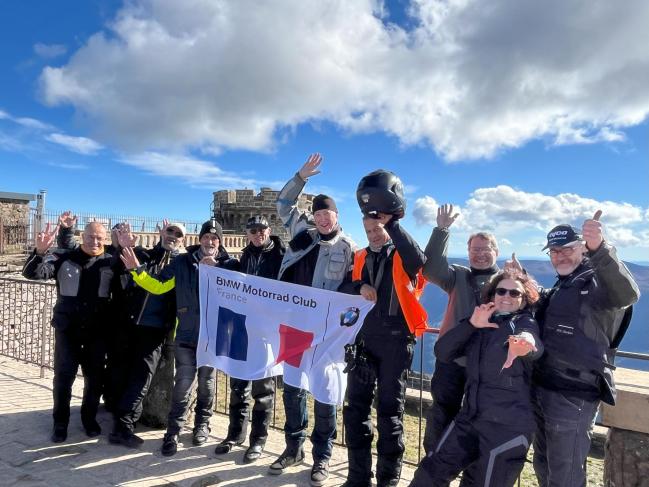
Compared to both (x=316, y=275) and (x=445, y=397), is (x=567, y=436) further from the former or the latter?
(x=316, y=275)

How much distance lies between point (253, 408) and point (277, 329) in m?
0.85

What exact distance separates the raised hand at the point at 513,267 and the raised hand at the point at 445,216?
1.66 ft

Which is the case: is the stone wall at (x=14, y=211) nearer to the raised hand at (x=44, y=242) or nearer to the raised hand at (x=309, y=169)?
the raised hand at (x=44, y=242)

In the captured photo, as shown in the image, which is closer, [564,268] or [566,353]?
[566,353]

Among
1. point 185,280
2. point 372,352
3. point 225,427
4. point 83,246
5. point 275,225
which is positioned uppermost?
point 275,225

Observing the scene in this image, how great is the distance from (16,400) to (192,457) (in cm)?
296

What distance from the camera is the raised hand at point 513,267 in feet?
10.0

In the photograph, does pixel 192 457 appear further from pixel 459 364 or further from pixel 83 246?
pixel 459 364

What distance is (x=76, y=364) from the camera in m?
4.62

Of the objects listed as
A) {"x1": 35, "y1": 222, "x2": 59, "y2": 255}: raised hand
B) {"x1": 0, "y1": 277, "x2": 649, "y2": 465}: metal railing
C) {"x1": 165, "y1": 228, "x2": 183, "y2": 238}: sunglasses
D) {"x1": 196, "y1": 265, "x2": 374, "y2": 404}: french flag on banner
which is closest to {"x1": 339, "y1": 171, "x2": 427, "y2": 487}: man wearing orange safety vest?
{"x1": 196, "y1": 265, "x2": 374, "y2": 404}: french flag on banner

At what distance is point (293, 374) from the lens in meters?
4.04

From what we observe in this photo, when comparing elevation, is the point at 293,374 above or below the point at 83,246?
below

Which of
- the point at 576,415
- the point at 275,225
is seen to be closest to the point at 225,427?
the point at 576,415

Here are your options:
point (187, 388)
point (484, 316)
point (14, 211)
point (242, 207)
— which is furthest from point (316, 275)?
point (242, 207)
